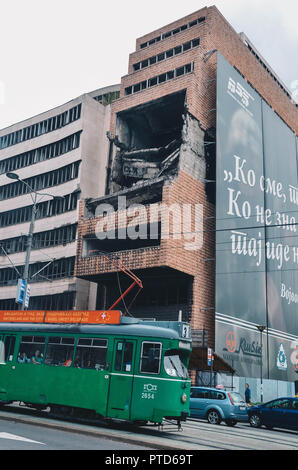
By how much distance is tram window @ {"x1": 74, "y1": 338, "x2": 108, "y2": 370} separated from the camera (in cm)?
1439

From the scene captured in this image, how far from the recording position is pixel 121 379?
13.9 meters

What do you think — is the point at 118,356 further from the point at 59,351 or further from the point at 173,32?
the point at 173,32

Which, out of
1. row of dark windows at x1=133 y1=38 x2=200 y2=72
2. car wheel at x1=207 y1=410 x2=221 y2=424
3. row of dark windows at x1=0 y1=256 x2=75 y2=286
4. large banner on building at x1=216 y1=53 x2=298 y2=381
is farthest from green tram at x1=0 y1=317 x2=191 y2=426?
row of dark windows at x1=133 y1=38 x2=200 y2=72

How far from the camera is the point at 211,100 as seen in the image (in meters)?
41.3

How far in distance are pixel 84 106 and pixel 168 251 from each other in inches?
846

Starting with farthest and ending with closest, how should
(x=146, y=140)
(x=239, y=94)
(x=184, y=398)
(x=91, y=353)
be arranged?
(x=146, y=140) < (x=239, y=94) < (x=91, y=353) < (x=184, y=398)

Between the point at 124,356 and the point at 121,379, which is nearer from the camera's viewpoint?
the point at 121,379

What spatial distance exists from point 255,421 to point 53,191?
107ft

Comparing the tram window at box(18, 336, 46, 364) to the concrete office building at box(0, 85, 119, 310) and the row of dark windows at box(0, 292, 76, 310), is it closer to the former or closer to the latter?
the concrete office building at box(0, 85, 119, 310)

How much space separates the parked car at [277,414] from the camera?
2012cm

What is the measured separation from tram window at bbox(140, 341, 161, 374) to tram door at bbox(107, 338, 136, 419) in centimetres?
30

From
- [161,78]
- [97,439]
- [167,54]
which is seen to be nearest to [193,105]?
[161,78]

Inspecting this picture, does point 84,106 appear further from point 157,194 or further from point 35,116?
point 157,194
